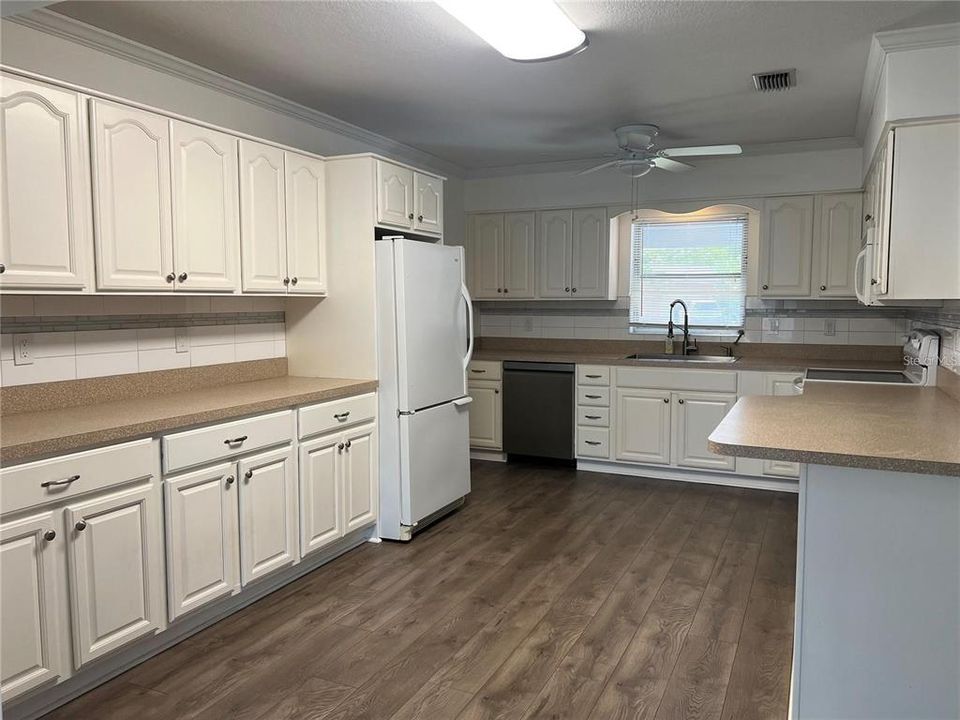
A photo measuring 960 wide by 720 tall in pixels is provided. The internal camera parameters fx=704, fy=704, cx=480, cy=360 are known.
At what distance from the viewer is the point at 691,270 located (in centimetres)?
551

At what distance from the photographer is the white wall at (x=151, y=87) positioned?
2.64 meters

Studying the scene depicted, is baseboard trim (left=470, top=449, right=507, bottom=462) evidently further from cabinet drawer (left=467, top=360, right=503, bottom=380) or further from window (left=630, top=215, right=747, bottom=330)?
window (left=630, top=215, right=747, bottom=330)

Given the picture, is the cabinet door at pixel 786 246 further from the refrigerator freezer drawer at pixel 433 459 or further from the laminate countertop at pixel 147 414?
the laminate countertop at pixel 147 414

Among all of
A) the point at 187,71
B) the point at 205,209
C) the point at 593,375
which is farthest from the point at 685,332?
the point at 187,71

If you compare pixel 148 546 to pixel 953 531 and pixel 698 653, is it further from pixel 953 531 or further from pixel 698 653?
pixel 953 531

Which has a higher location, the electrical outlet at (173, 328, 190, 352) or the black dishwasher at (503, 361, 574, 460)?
the electrical outlet at (173, 328, 190, 352)

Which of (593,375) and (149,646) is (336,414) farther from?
(593,375)

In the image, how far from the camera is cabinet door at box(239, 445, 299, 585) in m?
2.92

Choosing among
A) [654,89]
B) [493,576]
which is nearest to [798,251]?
[654,89]

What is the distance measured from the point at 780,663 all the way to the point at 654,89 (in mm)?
2733

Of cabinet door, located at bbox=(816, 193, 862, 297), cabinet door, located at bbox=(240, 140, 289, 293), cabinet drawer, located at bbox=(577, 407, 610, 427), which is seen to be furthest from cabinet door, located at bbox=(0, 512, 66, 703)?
cabinet door, located at bbox=(816, 193, 862, 297)

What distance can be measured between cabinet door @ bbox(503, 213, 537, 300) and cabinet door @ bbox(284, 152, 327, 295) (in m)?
2.29

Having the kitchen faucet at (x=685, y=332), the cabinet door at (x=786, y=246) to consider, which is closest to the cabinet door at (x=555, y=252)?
the kitchen faucet at (x=685, y=332)

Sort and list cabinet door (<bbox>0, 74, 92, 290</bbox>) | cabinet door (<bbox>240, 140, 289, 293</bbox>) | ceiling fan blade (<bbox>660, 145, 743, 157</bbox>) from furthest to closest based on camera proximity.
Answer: ceiling fan blade (<bbox>660, 145, 743, 157</bbox>) < cabinet door (<bbox>240, 140, 289, 293</bbox>) < cabinet door (<bbox>0, 74, 92, 290</bbox>)
